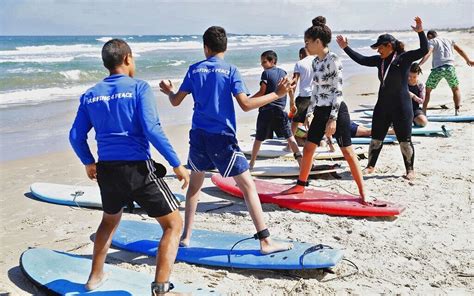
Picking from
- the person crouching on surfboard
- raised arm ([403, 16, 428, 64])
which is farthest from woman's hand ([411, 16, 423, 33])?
the person crouching on surfboard

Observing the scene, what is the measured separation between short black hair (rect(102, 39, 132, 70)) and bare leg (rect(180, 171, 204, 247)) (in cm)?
133

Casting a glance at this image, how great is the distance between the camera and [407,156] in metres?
6.97

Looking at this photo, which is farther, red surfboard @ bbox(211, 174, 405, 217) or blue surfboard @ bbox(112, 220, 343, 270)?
red surfboard @ bbox(211, 174, 405, 217)

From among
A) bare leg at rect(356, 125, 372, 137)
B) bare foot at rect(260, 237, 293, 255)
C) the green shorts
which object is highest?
the green shorts

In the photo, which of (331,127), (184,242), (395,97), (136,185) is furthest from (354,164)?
(136,185)

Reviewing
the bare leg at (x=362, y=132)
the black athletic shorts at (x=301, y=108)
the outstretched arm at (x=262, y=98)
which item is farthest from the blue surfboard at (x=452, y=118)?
the outstretched arm at (x=262, y=98)

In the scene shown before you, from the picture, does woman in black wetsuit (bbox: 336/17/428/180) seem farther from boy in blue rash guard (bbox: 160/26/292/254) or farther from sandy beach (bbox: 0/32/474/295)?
boy in blue rash guard (bbox: 160/26/292/254)

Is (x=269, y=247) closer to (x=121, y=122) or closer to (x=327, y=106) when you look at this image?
(x=121, y=122)

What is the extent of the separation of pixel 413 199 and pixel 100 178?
13.0 feet

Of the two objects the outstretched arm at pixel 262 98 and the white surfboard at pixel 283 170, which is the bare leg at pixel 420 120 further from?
the outstretched arm at pixel 262 98

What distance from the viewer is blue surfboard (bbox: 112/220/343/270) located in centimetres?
419

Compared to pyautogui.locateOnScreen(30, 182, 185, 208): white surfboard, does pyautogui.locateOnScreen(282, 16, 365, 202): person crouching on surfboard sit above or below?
above

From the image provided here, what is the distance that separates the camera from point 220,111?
4254mm

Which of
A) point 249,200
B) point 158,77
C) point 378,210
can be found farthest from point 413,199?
point 158,77
